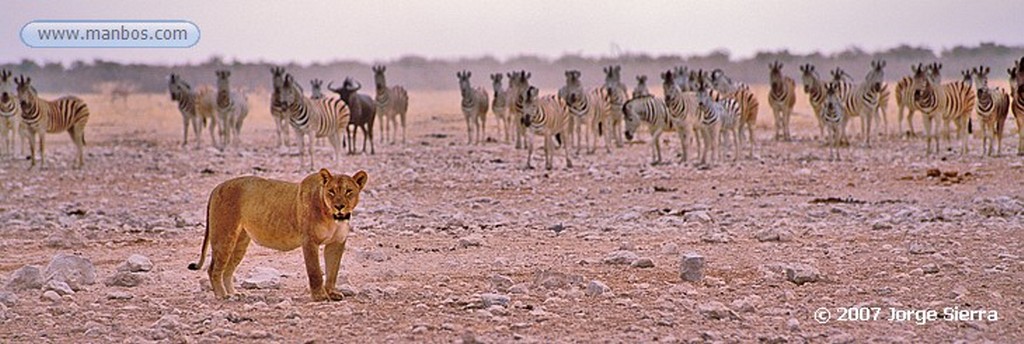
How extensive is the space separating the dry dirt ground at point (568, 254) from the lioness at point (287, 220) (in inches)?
6.7

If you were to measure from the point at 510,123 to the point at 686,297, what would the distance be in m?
21.8

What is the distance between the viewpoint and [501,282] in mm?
7383

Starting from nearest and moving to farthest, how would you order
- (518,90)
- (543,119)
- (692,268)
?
(692,268), (543,119), (518,90)

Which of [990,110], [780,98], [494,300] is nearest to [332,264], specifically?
[494,300]

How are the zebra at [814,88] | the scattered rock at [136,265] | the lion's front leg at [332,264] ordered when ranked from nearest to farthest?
the lion's front leg at [332,264] → the scattered rock at [136,265] → the zebra at [814,88]

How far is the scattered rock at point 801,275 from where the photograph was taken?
7409 millimetres

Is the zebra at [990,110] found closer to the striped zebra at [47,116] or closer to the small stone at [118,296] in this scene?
the striped zebra at [47,116]

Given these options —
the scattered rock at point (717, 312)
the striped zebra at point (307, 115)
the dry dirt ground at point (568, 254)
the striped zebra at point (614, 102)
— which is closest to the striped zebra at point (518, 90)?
the striped zebra at point (614, 102)

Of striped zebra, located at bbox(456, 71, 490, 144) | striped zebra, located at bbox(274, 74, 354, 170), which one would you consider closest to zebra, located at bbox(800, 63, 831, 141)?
striped zebra, located at bbox(456, 71, 490, 144)

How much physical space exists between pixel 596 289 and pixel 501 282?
56 centimetres

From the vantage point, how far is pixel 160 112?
35875mm

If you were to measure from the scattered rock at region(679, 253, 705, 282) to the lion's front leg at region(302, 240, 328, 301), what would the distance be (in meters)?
1.89

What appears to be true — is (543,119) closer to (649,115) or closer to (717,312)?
(649,115)

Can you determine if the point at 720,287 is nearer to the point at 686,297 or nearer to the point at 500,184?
the point at 686,297
